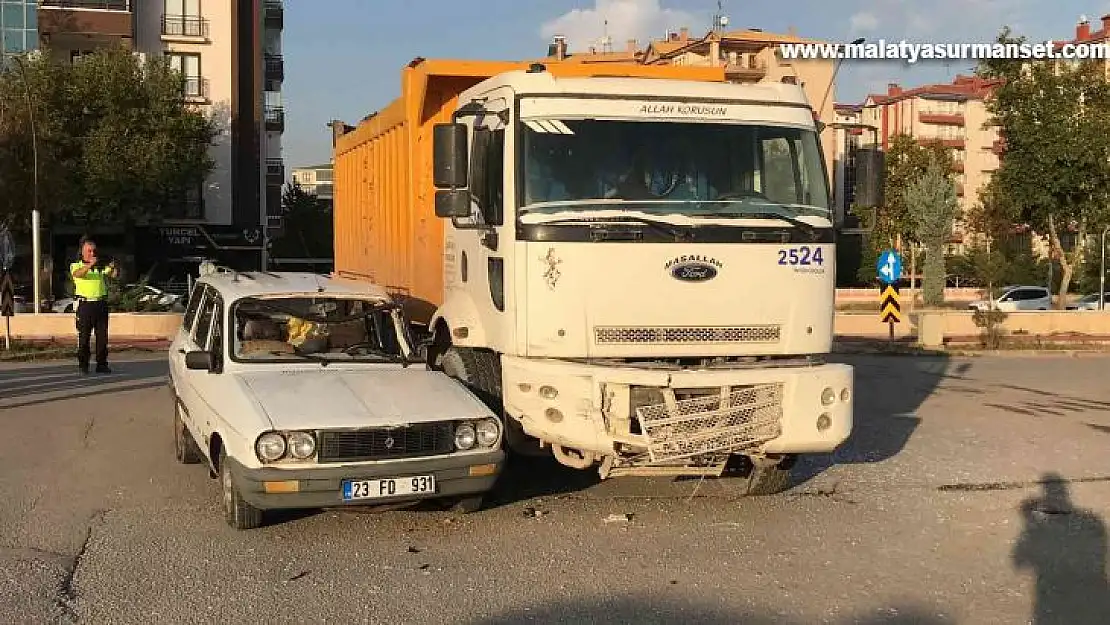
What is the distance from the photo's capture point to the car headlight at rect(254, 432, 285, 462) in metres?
6.37

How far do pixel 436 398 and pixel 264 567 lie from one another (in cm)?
156

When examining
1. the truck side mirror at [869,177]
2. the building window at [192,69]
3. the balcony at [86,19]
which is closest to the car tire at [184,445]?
the truck side mirror at [869,177]

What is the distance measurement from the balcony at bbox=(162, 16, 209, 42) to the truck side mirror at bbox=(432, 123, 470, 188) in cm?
4373

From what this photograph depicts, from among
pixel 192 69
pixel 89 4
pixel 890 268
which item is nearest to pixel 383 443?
pixel 890 268

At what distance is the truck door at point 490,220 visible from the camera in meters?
7.33

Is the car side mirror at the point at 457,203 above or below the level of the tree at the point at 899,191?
below

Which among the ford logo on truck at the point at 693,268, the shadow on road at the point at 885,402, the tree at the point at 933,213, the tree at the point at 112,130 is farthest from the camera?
the tree at the point at 933,213

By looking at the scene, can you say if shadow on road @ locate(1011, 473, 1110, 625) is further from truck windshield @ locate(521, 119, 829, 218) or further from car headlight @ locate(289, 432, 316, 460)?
car headlight @ locate(289, 432, 316, 460)

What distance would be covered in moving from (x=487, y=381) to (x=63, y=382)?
926 centimetres

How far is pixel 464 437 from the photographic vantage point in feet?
22.4

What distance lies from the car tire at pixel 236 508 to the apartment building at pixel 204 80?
40691 mm

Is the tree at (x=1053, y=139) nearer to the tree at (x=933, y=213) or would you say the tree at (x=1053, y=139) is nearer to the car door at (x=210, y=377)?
the tree at (x=933, y=213)

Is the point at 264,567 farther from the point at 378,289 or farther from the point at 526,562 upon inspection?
the point at 378,289

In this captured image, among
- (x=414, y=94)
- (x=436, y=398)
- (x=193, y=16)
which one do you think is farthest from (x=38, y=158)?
(x=436, y=398)
